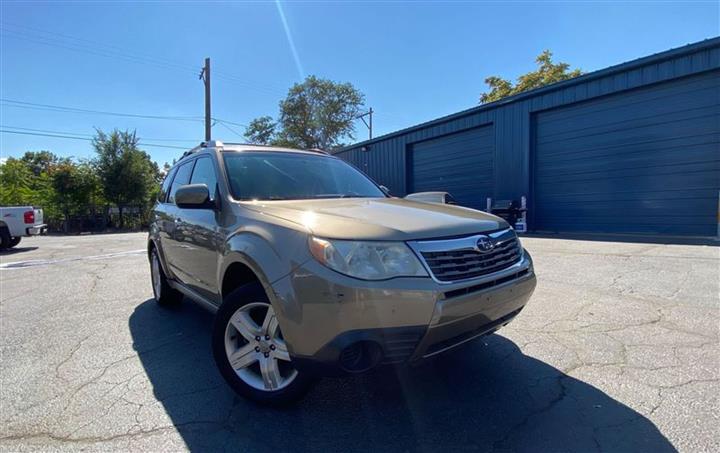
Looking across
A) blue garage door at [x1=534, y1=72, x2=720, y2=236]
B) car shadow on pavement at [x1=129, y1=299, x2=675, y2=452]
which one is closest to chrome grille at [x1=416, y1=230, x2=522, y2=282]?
car shadow on pavement at [x1=129, y1=299, x2=675, y2=452]

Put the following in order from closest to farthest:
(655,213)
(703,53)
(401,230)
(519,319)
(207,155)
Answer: (401,230) < (207,155) < (519,319) < (703,53) < (655,213)

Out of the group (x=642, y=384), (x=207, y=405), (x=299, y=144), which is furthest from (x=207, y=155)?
(x=299, y=144)

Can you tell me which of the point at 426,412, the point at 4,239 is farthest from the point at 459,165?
the point at 4,239

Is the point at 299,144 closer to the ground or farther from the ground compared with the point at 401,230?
farther from the ground

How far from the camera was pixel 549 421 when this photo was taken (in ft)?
7.13

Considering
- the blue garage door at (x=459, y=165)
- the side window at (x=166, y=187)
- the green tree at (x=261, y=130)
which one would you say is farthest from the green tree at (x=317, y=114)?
the side window at (x=166, y=187)

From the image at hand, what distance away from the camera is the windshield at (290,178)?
303 centimetres

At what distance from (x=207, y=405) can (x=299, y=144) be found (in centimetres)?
4583

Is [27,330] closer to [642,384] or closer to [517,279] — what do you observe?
[517,279]

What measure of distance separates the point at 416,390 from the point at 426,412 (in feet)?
0.85

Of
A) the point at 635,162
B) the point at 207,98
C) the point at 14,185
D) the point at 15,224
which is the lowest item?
the point at 15,224

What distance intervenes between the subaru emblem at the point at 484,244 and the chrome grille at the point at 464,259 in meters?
0.02

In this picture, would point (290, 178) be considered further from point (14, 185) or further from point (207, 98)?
point (14, 185)

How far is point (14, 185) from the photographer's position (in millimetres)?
30312
